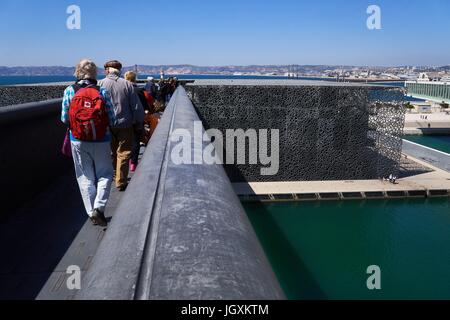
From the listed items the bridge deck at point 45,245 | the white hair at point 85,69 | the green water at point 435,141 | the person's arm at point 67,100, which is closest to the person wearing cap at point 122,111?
the bridge deck at point 45,245

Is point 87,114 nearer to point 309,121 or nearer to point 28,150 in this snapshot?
point 28,150

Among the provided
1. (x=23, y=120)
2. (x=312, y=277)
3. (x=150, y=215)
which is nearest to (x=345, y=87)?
(x=312, y=277)

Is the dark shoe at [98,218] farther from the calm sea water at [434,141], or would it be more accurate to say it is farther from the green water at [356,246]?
the calm sea water at [434,141]

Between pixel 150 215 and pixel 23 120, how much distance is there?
353 centimetres

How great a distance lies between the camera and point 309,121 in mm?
17375

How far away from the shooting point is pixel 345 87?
17.3 metres

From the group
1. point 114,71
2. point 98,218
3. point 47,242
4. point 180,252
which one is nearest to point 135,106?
point 114,71

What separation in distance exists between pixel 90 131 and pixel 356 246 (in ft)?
39.9

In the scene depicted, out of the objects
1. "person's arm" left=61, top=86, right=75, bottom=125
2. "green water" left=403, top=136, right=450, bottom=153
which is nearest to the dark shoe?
"person's arm" left=61, top=86, right=75, bottom=125

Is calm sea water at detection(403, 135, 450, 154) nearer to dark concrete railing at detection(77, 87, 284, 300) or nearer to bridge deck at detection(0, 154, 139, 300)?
bridge deck at detection(0, 154, 139, 300)

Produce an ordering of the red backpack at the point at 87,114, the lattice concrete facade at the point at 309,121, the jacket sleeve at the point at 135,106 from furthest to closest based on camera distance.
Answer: the lattice concrete facade at the point at 309,121, the jacket sleeve at the point at 135,106, the red backpack at the point at 87,114

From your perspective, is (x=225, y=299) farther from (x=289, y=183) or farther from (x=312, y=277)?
(x=289, y=183)

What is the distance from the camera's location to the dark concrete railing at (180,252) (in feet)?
3.32

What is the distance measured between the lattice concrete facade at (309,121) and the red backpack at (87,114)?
533 inches
